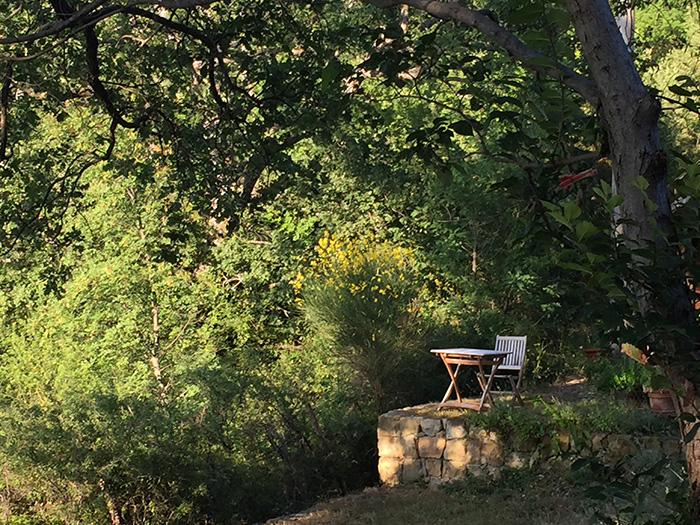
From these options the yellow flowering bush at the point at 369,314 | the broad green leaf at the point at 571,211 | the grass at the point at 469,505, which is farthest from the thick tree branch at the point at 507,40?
the yellow flowering bush at the point at 369,314

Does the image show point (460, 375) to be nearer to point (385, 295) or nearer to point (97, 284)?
point (385, 295)

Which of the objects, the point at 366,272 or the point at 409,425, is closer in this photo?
the point at 409,425

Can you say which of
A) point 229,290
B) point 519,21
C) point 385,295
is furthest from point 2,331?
point 519,21

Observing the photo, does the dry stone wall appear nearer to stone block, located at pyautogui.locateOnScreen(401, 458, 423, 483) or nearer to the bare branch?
stone block, located at pyautogui.locateOnScreen(401, 458, 423, 483)

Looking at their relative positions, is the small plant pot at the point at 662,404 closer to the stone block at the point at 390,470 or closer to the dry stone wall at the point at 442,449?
the dry stone wall at the point at 442,449

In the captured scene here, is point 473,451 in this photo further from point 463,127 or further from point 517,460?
point 463,127

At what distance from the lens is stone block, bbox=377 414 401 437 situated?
25.2ft

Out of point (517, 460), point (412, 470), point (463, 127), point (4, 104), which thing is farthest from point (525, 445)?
point (463, 127)

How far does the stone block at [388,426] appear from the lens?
302 inches

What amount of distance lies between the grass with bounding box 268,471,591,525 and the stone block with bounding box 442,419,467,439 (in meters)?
0.41

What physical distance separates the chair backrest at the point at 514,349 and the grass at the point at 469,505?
1516mm

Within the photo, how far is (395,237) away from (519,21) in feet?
33.2

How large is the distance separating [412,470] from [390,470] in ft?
0.75

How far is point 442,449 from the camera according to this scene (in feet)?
24.4
